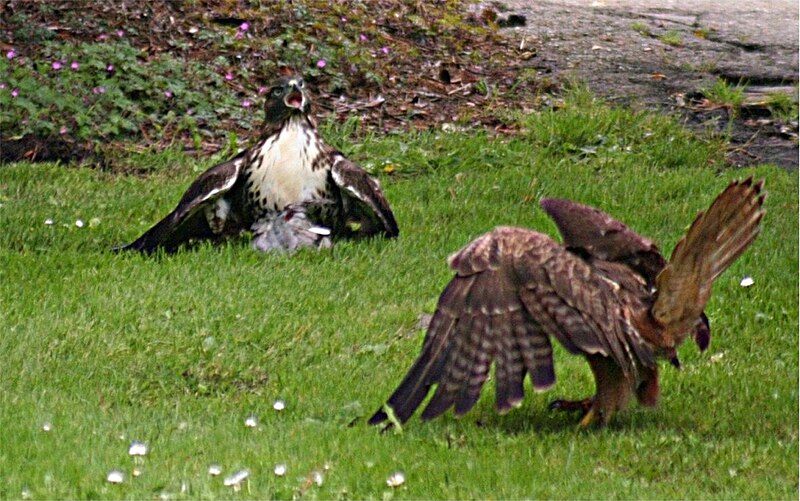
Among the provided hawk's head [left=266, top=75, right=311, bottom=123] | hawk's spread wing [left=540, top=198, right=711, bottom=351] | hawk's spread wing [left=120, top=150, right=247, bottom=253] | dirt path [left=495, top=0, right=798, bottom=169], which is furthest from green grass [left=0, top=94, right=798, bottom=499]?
dirt path [left=495, top=0, right=798, bottom=169]

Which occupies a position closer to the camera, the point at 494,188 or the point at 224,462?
the point at 224,462

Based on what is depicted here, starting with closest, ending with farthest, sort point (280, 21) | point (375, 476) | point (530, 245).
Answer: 1. point (375, 476)
2. point (530, 245)
3. point (280, 21)

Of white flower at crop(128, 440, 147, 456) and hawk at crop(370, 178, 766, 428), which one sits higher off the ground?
hawk at crop(370, 178, 766, 428)

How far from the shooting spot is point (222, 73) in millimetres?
11641

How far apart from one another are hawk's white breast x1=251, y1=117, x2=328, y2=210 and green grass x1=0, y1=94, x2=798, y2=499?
1.32 ft

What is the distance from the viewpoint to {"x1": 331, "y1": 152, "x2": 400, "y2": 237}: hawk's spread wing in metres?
8.09

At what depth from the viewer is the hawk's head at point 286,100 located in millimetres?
8203

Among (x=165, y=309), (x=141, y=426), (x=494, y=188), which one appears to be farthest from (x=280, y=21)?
(x=141, y=426)

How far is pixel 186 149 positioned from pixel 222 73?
124cm

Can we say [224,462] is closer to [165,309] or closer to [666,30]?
[165,309]

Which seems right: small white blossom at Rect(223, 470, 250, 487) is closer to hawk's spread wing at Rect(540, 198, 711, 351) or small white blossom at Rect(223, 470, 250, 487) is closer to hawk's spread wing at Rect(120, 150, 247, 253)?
hawk's spread wing at Rect(540, 198, 711, 351)

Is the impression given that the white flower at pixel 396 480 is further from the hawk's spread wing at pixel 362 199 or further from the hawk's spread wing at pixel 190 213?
the hawk's spread wing at pixel 190 213

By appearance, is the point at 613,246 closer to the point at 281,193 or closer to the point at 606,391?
the point at 606,391

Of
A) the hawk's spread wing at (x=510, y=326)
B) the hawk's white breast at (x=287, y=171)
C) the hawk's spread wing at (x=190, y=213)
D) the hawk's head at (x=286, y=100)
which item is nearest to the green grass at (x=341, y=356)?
the hawk's spread wing at (x=190, y=213)
